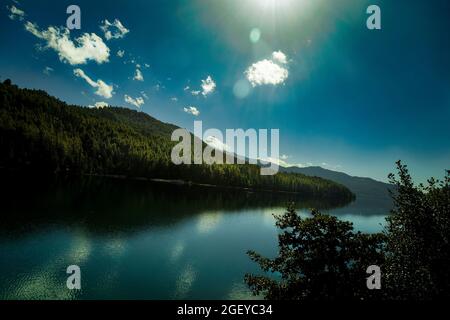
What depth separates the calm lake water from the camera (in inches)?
1289

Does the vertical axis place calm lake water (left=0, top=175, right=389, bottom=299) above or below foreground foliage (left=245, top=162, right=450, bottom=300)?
below

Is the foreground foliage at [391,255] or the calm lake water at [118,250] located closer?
the foreground foliage at [391,255]

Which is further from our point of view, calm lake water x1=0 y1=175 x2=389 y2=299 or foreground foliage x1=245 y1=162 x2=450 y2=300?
calm lake water x1=0 y1=175 x2=389 y2=299

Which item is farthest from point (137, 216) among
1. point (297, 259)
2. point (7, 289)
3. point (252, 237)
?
point (297, 259)

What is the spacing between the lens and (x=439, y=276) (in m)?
13.9

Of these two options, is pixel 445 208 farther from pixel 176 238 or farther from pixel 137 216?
pixel 137 216

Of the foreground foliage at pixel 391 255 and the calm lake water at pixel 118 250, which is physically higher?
the foreground foliage at pixel 391 255

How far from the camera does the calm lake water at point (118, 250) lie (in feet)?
107

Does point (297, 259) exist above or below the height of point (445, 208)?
below

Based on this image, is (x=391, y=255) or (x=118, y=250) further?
(x=118, y=250)

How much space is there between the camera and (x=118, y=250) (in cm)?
4753

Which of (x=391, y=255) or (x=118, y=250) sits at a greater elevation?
(x=391, y=255)
